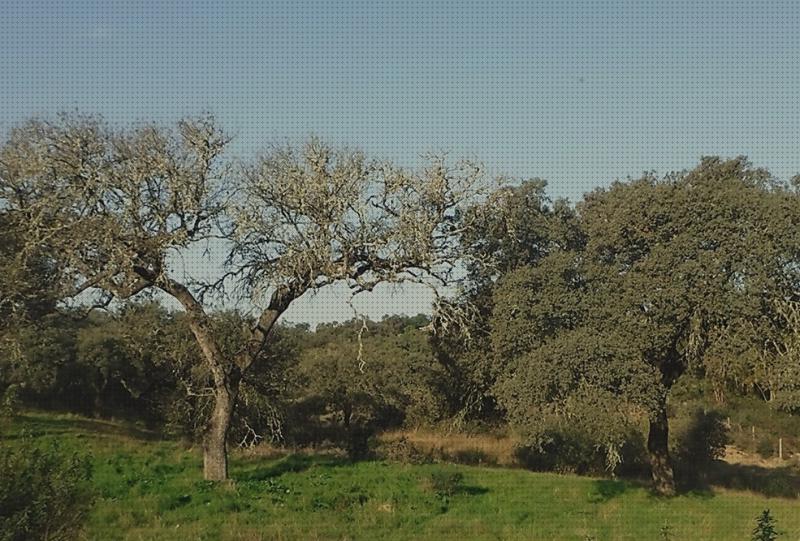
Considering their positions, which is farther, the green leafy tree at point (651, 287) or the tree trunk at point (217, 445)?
the tree trunk at point (217, 445)

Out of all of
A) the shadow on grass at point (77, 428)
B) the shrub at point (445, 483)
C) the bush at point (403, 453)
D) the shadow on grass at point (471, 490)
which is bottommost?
the shadow on grass at point (471, 490)

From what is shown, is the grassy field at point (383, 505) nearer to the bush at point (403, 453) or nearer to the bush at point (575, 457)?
the bush at point (403, 453)

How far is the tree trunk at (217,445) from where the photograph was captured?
45.0ft

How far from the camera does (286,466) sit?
15078mm

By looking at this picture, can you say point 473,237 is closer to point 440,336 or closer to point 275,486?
point 440,336

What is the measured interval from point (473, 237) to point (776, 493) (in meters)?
9.71

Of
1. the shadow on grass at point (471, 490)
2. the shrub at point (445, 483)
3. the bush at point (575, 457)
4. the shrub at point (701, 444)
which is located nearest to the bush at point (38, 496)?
the shrub at point (445, 483)

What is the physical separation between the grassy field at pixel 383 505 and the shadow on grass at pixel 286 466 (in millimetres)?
29

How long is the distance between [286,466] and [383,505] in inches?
146

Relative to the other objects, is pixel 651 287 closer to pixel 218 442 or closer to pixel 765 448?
pixel 218 442

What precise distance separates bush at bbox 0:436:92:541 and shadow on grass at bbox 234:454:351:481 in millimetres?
8075

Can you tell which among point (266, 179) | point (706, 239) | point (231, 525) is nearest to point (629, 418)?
point (706, 239)

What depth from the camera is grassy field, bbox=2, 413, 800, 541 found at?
10.7m

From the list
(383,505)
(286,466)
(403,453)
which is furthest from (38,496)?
(403,453)
